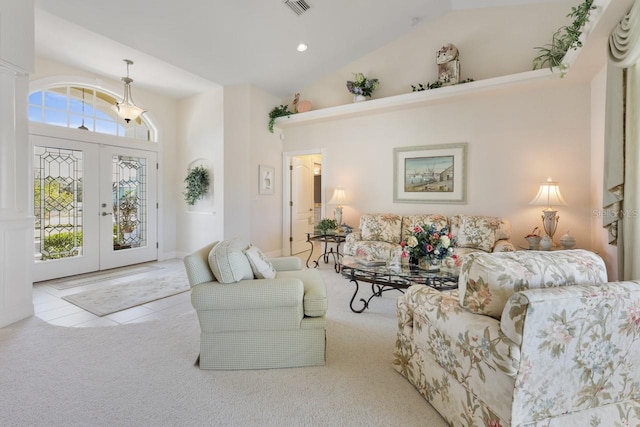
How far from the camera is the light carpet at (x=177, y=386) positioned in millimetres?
1674

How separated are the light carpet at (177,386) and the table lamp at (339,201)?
9.73 feet

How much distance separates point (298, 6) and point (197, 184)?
10.8 ft

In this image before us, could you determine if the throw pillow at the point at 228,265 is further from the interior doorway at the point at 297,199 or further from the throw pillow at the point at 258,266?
the interior doorway at the point at 297,199

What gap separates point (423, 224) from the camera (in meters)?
3.84

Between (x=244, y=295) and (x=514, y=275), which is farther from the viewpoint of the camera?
(x=244, y=295)

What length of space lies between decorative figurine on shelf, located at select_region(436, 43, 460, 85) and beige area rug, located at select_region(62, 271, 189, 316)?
188 inches

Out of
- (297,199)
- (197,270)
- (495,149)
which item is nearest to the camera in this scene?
(197,270)

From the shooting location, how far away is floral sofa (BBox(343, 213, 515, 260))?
4125mm

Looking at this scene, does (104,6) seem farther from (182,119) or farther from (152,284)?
(152,284)

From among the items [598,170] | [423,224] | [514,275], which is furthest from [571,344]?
[598,170]

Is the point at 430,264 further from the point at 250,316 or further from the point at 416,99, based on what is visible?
the point at 416,99

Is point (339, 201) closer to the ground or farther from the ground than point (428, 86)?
closer to the ground

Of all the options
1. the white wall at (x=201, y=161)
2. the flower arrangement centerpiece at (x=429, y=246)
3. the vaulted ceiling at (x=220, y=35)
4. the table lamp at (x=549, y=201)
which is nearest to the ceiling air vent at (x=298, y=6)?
the vaulted ceiling at (x=220, y=35)

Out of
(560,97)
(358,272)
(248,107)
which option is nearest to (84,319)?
(358,272)
